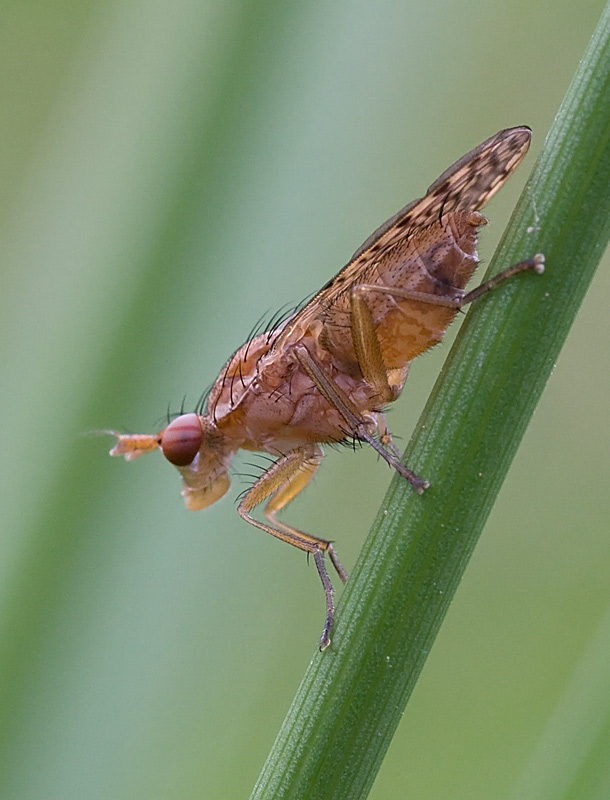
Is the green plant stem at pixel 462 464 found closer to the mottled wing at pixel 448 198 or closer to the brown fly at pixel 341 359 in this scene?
the brown fly at pixel 341 359

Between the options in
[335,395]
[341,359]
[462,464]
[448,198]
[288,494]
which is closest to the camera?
[462,464]

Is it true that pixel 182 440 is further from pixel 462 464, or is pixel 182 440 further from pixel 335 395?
pixel 462 464

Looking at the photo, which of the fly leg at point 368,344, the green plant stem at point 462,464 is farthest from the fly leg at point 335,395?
the green plant stem at point 462,464

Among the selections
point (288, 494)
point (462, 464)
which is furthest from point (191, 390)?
point (462, 464)

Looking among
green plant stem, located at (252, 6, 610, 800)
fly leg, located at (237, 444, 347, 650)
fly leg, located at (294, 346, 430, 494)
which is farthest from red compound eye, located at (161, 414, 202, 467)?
green plant stem, located at (252, 6, 610, 800)

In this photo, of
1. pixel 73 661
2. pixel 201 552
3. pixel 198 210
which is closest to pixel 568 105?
pixel 198 210

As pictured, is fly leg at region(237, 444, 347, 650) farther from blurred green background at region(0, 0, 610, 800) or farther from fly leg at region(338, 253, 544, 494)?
fly leg at region(338, 253, 544, 494)

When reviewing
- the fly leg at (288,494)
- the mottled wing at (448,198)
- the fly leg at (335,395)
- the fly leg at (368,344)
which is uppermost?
the mottled wing at (448,198)
